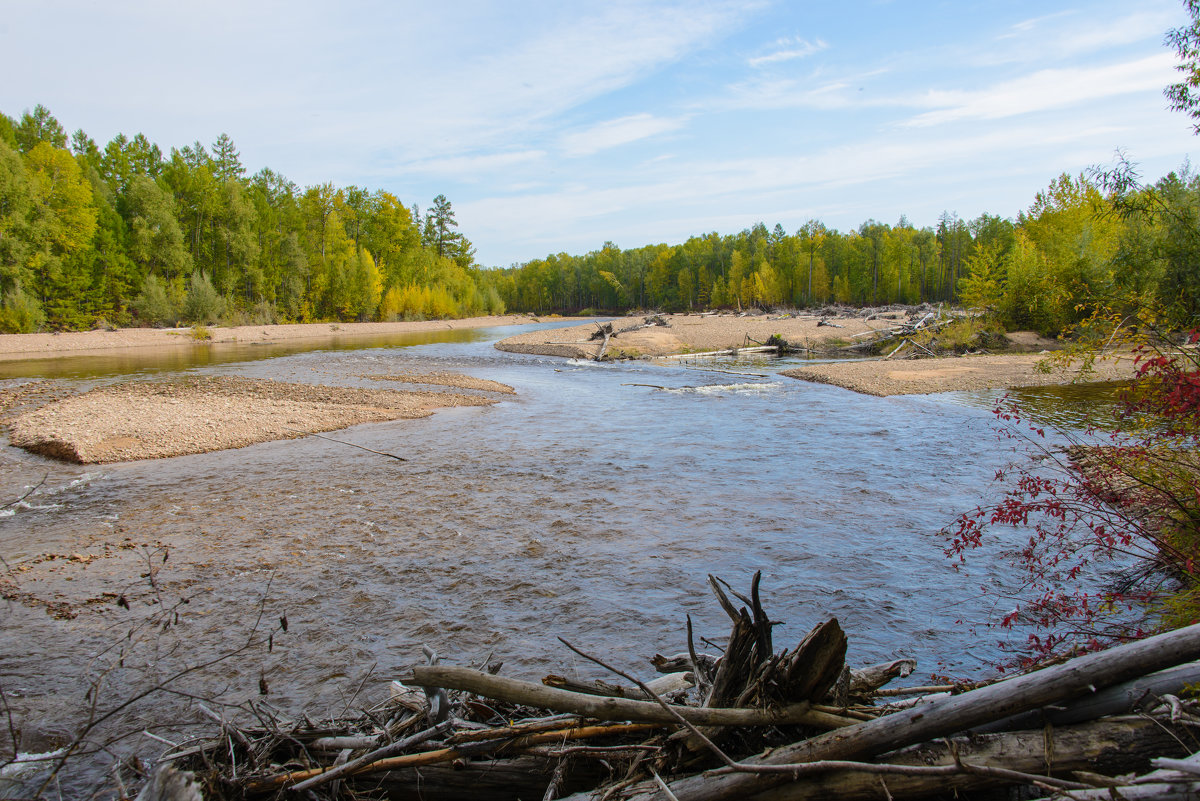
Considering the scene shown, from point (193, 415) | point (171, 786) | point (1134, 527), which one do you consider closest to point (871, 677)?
point (171, 786)

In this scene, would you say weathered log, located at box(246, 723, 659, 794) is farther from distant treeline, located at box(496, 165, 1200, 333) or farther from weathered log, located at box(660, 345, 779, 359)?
weathered log, located at box(660, 345, 779, 359)

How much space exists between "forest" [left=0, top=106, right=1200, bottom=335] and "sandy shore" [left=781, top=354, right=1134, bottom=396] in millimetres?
2327

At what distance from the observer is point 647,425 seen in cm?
1759

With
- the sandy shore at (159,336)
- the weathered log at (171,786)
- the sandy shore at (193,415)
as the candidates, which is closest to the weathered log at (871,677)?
the weathered log at (171,786)

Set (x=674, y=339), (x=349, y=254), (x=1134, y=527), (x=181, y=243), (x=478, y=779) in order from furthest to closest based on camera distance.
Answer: (x=349, y=254) → (x=181, y=243) → (x=674, y=339) → (x=1134, y=527) → (x=478, y=779)

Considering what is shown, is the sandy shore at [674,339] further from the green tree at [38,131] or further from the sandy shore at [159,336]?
the green tree at [38,131]

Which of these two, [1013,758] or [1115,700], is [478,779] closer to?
[1013,758]

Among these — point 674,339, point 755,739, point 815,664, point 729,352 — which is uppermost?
point 674,339

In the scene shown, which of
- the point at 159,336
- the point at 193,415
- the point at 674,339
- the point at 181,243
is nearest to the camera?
the point at 193,415

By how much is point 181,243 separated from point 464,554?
6554cm

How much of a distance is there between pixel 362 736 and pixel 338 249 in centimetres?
8248

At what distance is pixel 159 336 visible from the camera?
50938 millimetres

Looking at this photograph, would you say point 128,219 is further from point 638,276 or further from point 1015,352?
point 638,276

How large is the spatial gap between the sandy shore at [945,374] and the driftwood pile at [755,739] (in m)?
20.8
